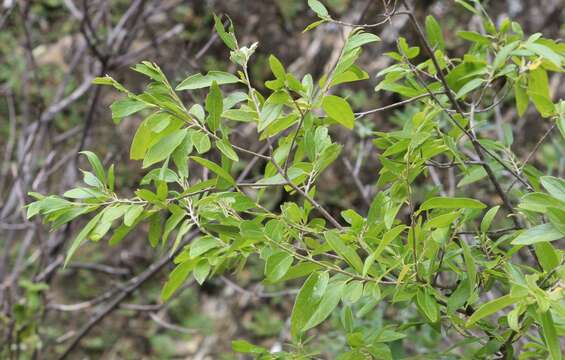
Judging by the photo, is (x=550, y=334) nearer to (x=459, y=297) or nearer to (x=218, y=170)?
(x=459, y=297)

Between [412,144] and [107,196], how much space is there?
1.41 feet

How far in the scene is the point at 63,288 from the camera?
142 inches

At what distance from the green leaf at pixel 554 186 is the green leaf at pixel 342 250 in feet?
0.85

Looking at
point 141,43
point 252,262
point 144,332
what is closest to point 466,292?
point 252,262

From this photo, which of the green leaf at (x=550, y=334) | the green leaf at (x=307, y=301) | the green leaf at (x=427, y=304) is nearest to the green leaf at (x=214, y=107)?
the green leaf at (x=307, y=301)

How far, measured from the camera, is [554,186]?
0.83 metres

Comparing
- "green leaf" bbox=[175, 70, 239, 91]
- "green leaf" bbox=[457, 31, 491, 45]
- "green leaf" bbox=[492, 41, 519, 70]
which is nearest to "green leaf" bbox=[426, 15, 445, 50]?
"green leaf" bbox=[457, 31, 491, 45]

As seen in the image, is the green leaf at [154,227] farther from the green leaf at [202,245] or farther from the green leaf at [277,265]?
the green leaf at [277,265]

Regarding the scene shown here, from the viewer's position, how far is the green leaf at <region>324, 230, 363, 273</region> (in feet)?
2.69

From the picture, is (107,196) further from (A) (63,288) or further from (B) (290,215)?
(A) (63,288)

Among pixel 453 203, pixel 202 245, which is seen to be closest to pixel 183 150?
pixel 202 245

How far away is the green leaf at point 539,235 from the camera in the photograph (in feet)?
2.48

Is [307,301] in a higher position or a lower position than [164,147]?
lower

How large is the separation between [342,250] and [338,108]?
188 millimetres
